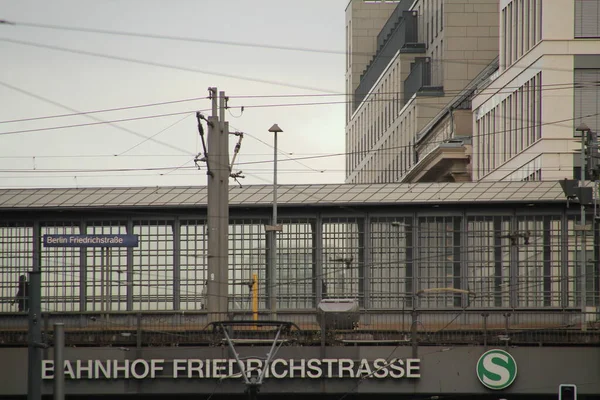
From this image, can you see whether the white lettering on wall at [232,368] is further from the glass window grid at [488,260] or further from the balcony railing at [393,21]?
the balcony railing at [393,21]

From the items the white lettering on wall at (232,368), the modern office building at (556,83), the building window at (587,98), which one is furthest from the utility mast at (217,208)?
the building window at (587,98)

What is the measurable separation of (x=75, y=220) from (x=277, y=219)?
6705 mm

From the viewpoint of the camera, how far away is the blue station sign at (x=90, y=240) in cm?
4178

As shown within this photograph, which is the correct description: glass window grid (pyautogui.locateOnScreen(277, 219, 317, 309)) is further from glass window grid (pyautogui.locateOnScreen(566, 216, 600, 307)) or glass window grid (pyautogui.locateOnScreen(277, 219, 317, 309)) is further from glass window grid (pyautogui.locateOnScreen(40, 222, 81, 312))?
glass window grid (pyautogui.locateOnScreen(566, 216, 600, 307))

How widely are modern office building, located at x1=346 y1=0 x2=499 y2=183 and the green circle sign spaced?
2088 inches

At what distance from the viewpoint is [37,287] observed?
26.4 metres

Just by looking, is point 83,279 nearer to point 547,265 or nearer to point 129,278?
point 129,278

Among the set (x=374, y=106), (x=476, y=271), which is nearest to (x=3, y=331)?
(x=476, y=271)

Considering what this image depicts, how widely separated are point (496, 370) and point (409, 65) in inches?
3038

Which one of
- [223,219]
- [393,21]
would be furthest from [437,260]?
[393,21]

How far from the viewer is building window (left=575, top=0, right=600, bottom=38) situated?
71.1 meters

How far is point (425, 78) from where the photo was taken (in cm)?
10481

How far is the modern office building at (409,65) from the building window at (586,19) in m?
19.7

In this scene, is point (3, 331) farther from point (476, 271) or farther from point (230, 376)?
point (476, 271)
